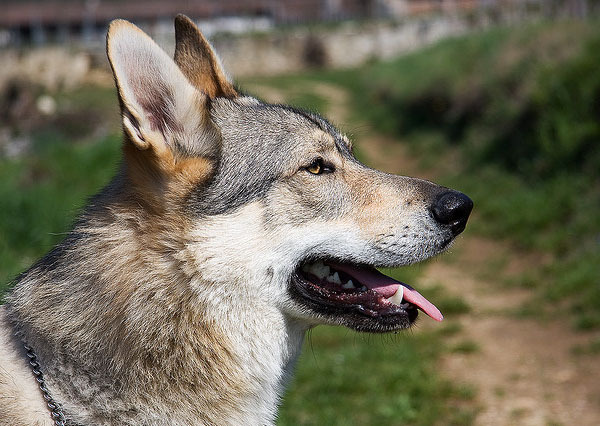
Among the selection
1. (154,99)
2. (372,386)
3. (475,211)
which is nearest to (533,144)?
(475,211)

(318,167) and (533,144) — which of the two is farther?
(533,144)

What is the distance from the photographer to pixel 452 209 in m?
2.62

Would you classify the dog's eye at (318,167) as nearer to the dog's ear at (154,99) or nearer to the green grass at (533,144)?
the dog's ear at (154,99)

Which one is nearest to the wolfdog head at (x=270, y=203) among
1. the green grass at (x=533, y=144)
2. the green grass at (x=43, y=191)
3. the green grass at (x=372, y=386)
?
the green grass at (x=372, y=386)

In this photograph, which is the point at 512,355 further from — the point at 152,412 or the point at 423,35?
the point at 423,35

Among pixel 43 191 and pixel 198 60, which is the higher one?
pixel 43 191

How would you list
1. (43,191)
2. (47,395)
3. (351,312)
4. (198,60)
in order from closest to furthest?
1. (47,395)
2. (351,312)
3. (198,60)
4. (43,191)

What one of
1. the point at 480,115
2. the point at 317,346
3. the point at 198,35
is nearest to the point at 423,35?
the point at 480,115

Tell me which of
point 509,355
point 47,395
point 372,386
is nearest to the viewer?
point 47,395

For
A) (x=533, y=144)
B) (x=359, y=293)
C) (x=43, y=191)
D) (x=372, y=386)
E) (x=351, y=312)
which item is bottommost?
(x=351, y=312)

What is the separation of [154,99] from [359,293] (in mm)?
1152

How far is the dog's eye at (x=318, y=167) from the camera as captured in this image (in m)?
2.69

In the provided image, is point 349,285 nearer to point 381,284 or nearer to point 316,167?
point 381,284

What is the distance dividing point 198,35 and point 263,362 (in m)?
1.55
